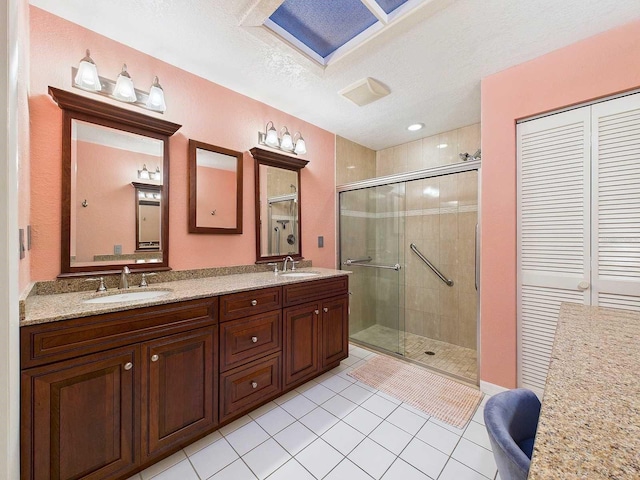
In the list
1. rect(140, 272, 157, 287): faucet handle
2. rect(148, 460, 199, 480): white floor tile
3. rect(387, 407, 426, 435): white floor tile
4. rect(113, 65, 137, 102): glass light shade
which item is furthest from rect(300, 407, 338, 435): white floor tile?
rect(113, 65, 137, 102): glass light shade

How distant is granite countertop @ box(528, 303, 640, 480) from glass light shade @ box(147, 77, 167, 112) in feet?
7.97

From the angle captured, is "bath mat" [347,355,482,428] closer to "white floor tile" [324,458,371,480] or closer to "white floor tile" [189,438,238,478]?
"white floor tile" [324,458,371,480]

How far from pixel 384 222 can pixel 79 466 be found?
3061 mm

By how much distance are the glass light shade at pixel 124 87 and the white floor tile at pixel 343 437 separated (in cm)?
253

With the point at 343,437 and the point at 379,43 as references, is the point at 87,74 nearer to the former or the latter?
the point at 379,43

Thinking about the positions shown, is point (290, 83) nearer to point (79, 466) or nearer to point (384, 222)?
point (384, 222)

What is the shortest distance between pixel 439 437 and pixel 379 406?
437 millimetres

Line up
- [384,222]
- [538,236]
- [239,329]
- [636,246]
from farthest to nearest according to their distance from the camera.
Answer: [384,222]
[538,236]
[239,329]
[636,246]

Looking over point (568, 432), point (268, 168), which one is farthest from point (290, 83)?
point (568, 432)

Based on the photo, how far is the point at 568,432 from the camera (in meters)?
0.49

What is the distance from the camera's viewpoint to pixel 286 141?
266 centimetres

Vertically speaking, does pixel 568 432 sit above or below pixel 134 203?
below

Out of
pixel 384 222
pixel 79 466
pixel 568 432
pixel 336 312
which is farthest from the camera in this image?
pixel 384 222

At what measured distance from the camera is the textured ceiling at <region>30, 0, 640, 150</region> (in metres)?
1.52
